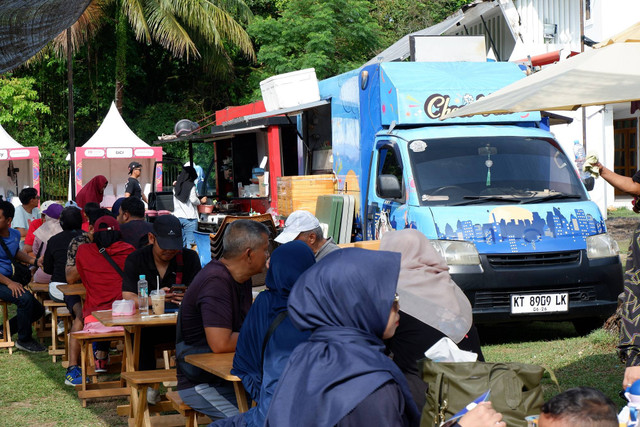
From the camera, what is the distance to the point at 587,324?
8.99 m

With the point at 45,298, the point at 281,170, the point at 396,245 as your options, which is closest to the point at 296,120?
the point at 281,170

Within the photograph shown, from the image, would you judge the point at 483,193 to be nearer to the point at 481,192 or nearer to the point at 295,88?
the point at 481,192

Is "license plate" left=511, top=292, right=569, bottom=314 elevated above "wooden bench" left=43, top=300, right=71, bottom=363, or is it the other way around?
"license plate" left=511, top=292, right=569, bottom=314

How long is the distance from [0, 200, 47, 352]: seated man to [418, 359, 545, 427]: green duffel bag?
7791mm

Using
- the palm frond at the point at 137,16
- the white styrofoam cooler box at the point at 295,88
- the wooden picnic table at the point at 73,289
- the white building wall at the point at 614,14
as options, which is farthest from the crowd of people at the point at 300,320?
the palm frond at the point at 137,16

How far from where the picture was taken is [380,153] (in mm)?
9617

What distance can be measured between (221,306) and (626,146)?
25.1 m

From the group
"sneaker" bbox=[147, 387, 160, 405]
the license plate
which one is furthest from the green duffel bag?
the license plate

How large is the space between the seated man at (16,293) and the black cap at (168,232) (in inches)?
147

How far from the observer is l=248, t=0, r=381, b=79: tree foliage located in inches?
1053

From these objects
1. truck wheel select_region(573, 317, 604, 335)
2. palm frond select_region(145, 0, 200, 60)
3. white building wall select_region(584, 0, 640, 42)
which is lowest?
truck wheel select_region(573, 317, 604, 335)

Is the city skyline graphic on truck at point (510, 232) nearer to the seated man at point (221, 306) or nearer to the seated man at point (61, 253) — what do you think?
the seated man at point (221, 306)

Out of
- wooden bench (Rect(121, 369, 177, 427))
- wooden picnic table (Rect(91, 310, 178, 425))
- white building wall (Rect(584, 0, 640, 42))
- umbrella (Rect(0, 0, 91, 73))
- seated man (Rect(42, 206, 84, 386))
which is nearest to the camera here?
umbrella (Rect(0, 0, 91, 73))

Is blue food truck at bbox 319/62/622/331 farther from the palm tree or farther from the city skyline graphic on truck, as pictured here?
the palm tree
